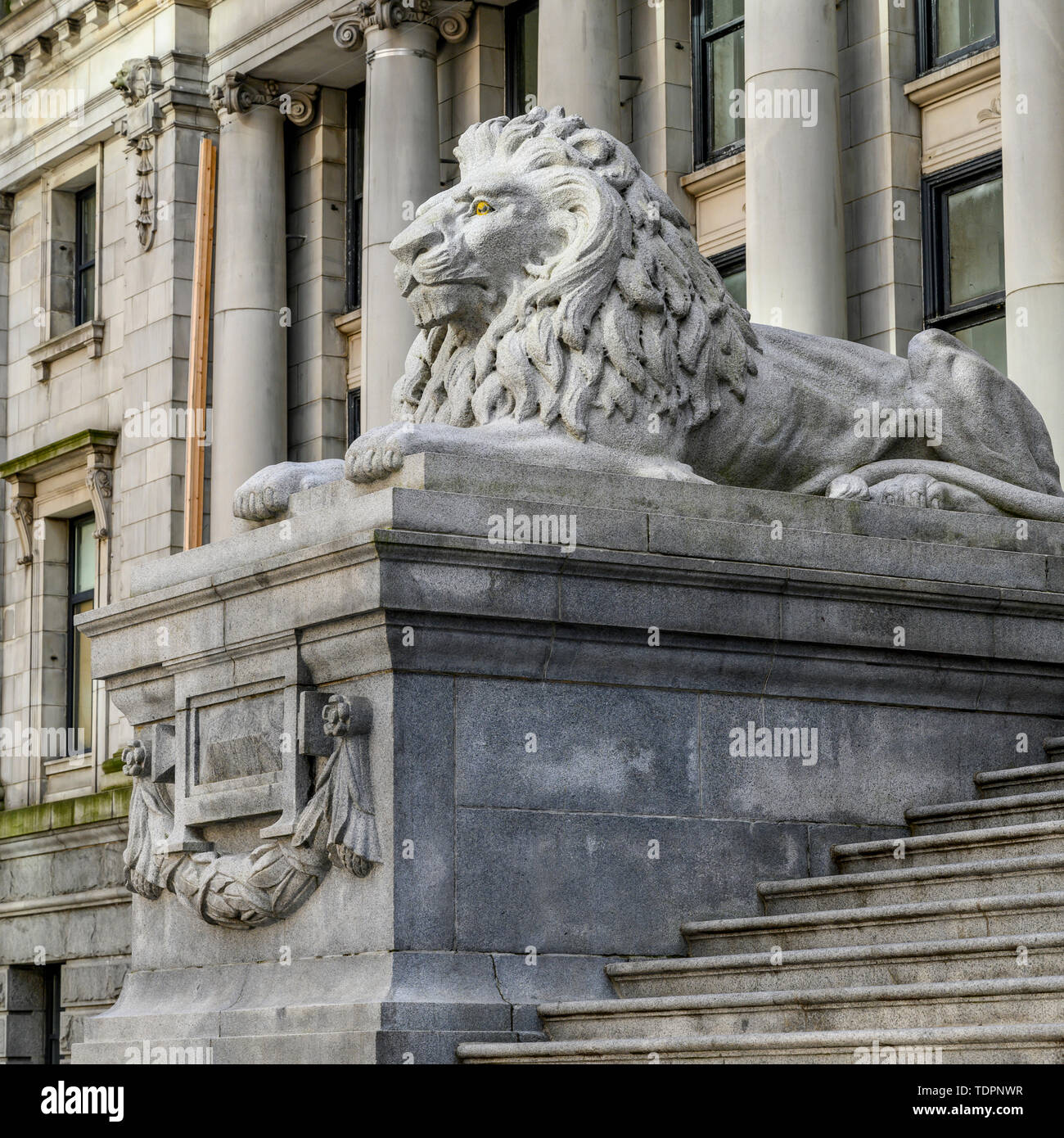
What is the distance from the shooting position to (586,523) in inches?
391

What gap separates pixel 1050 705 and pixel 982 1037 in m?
4.31

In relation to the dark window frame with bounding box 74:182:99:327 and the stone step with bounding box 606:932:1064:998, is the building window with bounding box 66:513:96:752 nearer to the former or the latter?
the dark window frame with bounding box 74:182:99:327

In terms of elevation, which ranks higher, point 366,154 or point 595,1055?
point 366,154

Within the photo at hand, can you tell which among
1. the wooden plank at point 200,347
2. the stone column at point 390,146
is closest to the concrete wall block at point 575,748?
the wooden plank at point 200,347

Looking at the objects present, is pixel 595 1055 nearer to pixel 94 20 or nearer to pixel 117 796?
pixel 117 796

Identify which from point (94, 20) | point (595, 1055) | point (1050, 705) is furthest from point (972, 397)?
point (94, 20)

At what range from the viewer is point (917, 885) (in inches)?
385

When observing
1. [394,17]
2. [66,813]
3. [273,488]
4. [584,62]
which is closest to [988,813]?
[273,488]

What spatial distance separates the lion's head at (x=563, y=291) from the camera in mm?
10852

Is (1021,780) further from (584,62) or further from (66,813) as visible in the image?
(66,813)

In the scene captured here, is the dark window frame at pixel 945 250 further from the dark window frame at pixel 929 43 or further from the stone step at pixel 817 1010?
the stone step at pixel 817 1010

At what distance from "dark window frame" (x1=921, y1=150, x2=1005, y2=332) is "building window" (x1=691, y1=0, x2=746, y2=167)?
3.16 m

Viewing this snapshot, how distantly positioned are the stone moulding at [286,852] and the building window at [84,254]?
2766 cm

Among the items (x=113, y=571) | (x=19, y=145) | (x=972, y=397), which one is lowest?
(x=972, y=397)
